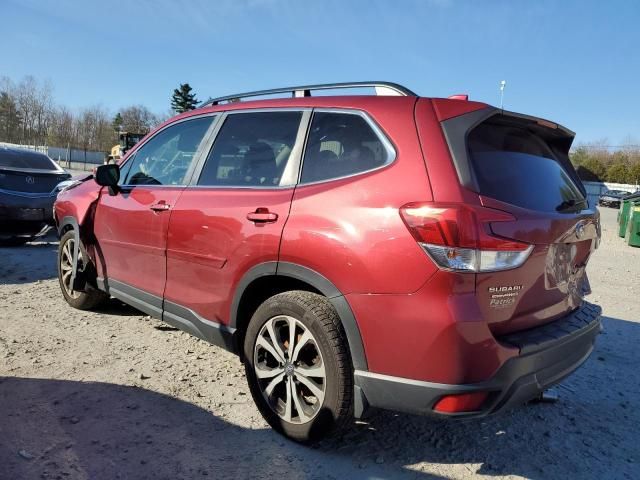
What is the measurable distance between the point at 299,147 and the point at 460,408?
1631 millimetres

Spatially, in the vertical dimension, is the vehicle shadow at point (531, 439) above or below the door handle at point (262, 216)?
below

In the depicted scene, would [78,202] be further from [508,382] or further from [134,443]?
[508,382]

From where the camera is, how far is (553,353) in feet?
7.94

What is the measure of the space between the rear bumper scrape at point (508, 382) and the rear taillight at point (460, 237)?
0.38 m

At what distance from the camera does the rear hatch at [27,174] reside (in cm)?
789

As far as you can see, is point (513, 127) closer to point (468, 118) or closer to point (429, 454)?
point (468, 118)

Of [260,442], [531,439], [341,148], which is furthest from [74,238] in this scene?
[531,439]

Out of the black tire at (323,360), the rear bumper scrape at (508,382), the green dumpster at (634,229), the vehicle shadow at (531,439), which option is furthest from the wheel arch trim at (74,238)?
the green dumpster at (634,229)

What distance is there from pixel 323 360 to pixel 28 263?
591cm

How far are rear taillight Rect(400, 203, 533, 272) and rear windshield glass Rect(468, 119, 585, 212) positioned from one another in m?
0.19

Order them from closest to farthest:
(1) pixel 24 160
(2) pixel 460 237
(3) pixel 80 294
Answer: (2) pixel 460 237
(3) pixel 80 294
(1) pixel 24 160

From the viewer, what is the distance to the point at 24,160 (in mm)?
8750

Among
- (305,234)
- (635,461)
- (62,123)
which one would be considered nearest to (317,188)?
(305,234)

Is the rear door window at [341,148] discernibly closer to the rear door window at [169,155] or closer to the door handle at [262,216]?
the door handle at [262,216]
